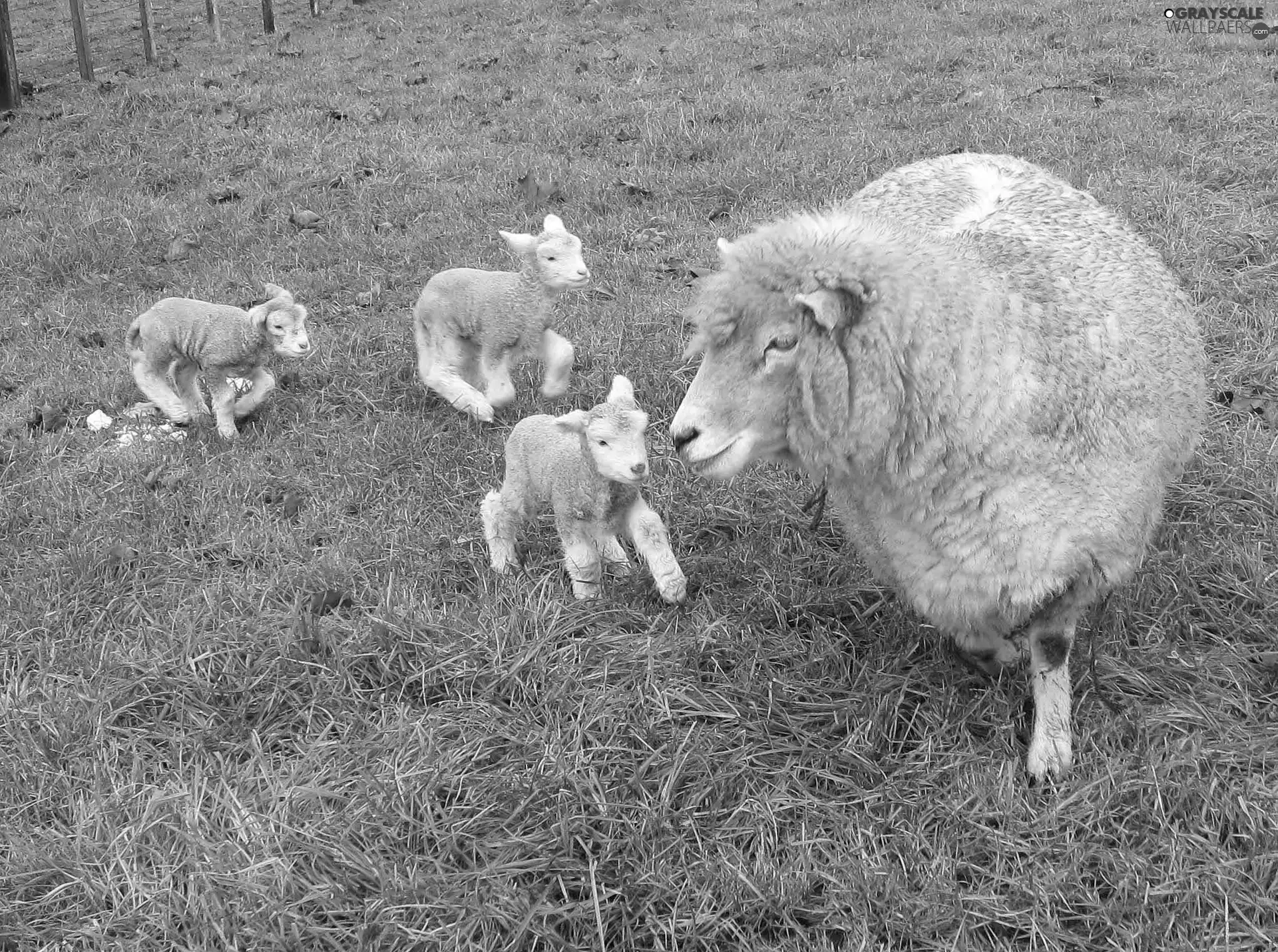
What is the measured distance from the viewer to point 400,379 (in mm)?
5461

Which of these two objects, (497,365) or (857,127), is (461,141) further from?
(497,365)

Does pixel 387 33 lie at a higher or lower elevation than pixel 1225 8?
lower

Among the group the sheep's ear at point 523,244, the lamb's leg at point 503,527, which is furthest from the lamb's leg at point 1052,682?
the sheep's ear at point 523,244

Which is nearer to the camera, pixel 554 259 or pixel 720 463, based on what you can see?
pixel 720 463

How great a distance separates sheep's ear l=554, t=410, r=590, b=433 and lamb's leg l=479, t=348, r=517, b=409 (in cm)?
152

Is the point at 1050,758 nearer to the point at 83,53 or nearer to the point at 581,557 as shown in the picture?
the point at 581,557

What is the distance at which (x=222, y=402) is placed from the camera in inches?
194

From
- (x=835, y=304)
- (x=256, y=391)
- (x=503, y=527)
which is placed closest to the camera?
(x=835, y=304)

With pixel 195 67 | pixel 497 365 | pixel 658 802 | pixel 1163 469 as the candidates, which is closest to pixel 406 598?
pixel 658 802

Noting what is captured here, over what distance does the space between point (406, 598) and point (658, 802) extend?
4.16 feet

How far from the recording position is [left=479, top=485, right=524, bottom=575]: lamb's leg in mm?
3697

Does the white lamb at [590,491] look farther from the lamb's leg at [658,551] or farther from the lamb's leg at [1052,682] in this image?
the lamb's leg at [1052,682]

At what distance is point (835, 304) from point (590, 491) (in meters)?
1.26

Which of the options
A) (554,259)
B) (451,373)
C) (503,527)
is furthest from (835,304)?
(451,373)
